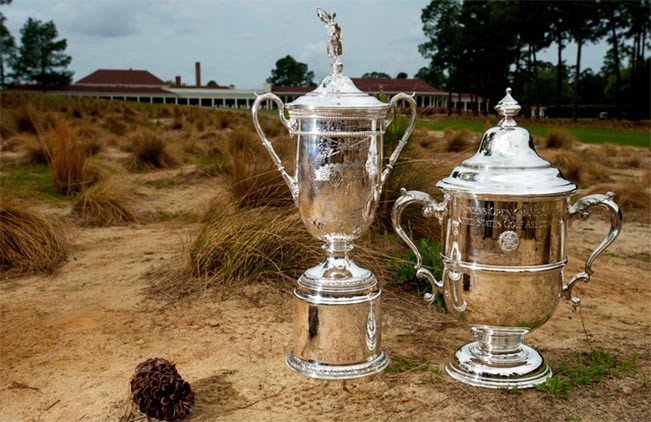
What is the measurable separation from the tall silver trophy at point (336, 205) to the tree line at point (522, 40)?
33.1 meters

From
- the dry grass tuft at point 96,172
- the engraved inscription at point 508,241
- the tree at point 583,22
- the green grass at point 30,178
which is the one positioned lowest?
the green grass at point 30,178

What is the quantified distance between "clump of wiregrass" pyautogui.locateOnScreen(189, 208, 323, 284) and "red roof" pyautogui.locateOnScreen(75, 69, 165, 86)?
6817cm

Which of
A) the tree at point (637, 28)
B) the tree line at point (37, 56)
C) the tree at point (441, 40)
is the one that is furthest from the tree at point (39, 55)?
the tree at point (637, 28)

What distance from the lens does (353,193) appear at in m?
3.19

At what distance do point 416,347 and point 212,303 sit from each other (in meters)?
1.28

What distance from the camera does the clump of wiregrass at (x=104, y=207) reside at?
664 centimetres

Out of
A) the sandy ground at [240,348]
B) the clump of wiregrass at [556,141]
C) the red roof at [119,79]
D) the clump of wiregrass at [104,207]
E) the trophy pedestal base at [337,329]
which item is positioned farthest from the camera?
the red roof at [119,79]

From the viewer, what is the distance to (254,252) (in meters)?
4.36

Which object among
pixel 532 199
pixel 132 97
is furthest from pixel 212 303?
pixel 132 97

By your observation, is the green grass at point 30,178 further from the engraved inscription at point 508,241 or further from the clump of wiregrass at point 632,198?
the clump of wiregrass at point 632,198

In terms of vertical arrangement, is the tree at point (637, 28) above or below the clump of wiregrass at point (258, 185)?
above

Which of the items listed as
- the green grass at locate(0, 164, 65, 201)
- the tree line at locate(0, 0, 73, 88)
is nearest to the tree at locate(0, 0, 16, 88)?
the tree line at locate(0, 0, 73, 88)

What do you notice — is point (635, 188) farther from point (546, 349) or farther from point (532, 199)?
point (532, 199)

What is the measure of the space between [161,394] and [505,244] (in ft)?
4.81
